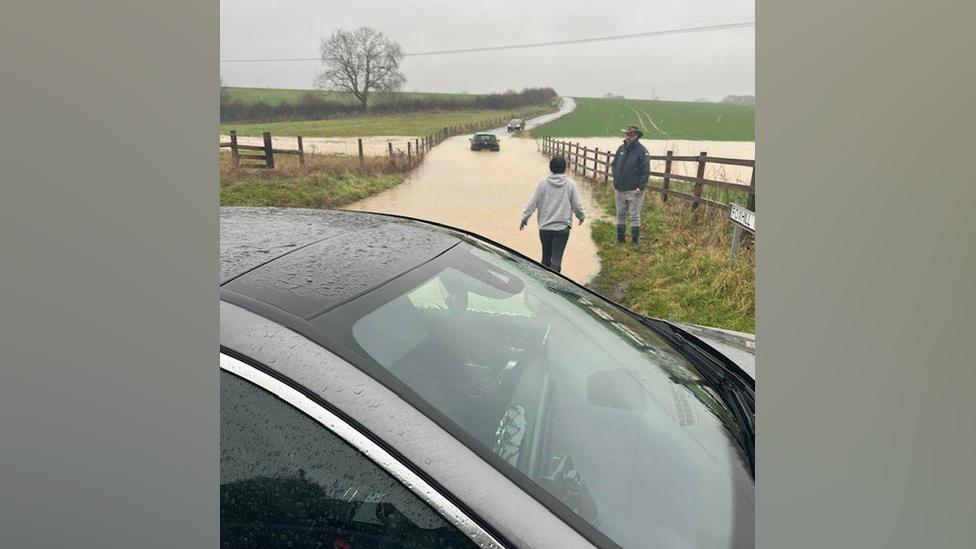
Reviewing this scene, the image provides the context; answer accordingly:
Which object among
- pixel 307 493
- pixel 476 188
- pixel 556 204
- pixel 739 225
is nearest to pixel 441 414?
pixel 307 493

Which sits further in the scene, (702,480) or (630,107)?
(630,107)

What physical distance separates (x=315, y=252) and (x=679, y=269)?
18.4 ft

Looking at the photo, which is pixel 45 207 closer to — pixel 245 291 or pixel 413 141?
pixel 245 291

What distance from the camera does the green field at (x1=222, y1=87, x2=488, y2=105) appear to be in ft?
25.1

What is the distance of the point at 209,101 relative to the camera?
0.97 metres

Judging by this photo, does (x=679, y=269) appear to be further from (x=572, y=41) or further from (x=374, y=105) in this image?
(x=374, y=105)

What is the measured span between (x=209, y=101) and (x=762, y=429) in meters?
0.89

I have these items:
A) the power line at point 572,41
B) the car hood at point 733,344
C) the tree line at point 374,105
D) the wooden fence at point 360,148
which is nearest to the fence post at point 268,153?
the wooden fence at point 360,148

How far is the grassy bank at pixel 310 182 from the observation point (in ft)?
24.8

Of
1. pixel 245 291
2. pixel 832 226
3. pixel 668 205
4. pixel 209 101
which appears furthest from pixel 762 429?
pixel 668 205

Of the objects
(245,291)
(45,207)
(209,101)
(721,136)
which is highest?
(721,136)

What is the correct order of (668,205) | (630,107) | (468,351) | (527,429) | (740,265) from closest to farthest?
1. (527,429)
2. (468,351)
3. (740,265)
4. (668,205)
5. (630,107)

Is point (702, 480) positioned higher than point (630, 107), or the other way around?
point (630, 107)

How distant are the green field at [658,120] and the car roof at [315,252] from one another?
6350 mm
